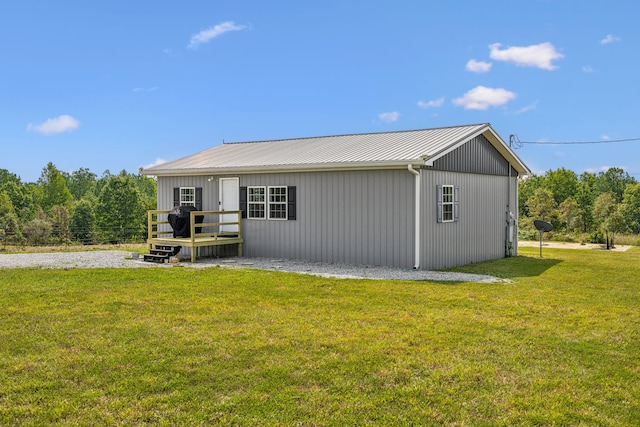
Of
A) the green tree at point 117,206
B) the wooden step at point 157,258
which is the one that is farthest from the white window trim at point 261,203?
the green tree at point 117,206

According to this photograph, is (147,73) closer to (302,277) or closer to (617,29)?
(302,277)

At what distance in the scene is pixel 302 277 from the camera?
9570mm

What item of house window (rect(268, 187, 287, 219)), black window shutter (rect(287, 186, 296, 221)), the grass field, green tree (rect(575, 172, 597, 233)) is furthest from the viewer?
green tree (rect(575, 172, 597, 233))

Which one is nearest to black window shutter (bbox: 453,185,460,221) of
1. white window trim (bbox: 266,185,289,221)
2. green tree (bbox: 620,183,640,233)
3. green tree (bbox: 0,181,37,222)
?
white window trim (bbox: 266,185,289,221)

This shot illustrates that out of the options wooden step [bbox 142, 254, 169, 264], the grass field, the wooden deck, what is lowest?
the grass field

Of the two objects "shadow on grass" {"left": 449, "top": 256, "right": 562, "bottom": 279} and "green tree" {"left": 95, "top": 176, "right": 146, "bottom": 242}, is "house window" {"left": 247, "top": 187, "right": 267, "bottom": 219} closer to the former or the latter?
"shadow on grass" {"left": 449, "top": 256, "right": 562, "bottom": 279}

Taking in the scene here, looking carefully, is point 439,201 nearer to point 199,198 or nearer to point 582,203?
point 199,198

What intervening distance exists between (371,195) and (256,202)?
337 centimetres

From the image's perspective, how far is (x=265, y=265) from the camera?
11531 millimetres

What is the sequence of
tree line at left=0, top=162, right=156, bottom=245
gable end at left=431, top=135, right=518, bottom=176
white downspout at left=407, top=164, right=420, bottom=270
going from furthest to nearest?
tree line at left=0, top=162, right=156, bottom=245
gable end at left=431, top=135, right=518, bottom=176
white downspout at left=407, top=164, right=420, bottom=270

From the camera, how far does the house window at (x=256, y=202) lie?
43.5 feet

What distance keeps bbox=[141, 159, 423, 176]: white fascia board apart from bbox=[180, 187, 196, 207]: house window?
44cm

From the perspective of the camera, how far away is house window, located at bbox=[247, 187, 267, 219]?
13.2m

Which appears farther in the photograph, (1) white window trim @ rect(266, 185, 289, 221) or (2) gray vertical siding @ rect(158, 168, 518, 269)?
(1) white window trim @ rect(266, 185, 289, 221)
